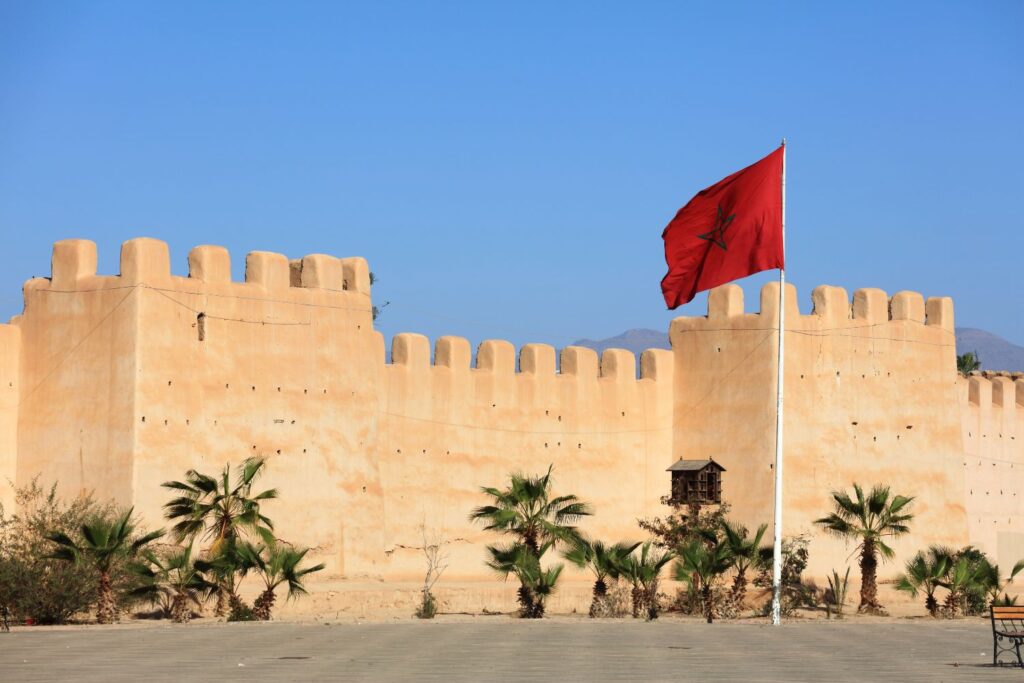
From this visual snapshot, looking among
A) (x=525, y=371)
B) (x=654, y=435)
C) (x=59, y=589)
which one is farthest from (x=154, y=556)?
(x=654, y=435)

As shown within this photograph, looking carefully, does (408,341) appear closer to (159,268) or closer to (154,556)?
(159,268)

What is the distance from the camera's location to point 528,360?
29.7 m

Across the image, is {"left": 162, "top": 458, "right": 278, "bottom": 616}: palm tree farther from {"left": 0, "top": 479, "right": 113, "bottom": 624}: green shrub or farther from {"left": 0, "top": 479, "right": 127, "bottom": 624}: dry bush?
{"left": 0, "top": 479, "right": 113, "bottom": 624}: green shrub

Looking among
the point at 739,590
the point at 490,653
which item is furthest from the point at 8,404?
the point at 739,590

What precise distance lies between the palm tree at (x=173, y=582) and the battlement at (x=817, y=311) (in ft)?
36.8

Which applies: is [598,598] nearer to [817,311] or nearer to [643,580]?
[643,580]

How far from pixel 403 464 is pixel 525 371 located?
304 centimetres

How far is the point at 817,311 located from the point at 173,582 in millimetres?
13287

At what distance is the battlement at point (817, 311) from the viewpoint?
3094 cm

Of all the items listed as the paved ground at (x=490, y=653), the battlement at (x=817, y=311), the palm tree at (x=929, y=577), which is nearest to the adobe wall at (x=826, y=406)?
the battlement at (x=817, y=311)

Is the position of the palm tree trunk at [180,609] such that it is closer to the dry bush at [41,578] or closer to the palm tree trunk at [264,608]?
the dry bush at [41,578]

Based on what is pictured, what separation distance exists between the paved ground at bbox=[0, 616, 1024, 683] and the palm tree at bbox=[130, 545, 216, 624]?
1146mm

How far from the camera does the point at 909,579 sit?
30.5 m

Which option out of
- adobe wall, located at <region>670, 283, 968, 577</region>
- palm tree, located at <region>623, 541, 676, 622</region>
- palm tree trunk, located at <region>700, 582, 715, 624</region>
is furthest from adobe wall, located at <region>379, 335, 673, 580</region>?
palm tree trunk, located at <region>700, 582, 715, 624</region>
